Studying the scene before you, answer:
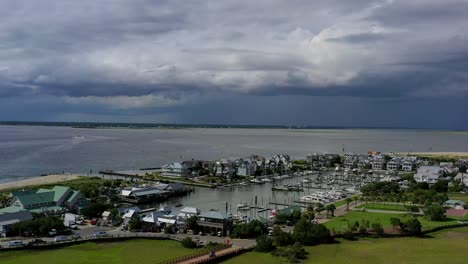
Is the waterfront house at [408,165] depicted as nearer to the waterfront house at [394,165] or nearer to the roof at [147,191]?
the waterfront house at [394,165]

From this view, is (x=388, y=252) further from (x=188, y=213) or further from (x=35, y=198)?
(x=35, y=198)

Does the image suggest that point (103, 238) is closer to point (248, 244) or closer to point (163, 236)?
point (163, 236)

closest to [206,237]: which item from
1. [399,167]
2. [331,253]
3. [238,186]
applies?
[331,253]

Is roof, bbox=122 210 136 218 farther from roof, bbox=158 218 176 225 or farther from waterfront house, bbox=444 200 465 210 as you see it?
waterfront house, bbox=444 200 465 210

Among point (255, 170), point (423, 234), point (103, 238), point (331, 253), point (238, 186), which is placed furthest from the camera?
point (255, 170)

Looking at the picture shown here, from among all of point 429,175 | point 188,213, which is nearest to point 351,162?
point 429,175

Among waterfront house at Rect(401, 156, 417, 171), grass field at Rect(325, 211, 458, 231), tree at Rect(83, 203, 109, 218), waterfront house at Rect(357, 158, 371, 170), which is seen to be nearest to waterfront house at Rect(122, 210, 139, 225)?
tree at Rect(83, 203, 109, 218)
